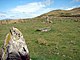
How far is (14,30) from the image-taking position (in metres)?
12.6

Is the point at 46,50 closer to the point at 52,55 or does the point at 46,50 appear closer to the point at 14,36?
the point at 52,55

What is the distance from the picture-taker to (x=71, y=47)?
56.7ft

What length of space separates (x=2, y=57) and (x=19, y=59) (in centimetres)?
112

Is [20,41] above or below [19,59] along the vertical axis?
above

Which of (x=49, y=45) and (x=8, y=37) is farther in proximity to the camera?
(x=49, y=45)

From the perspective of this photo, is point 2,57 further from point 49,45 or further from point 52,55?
point 49,45

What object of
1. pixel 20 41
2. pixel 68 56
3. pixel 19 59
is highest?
pixel 20 41

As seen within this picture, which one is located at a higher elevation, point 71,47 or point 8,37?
point 8,37

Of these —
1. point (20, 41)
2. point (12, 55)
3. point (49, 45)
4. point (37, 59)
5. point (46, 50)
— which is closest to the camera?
point (12, 55)

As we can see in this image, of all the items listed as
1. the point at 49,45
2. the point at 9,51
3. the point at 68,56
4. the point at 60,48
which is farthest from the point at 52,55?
the point at 9,51

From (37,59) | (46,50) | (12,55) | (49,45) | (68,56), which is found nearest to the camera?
(12,55)

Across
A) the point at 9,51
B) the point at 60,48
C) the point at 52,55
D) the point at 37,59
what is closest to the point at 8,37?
the point at 9,51

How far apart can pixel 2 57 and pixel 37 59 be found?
298cm

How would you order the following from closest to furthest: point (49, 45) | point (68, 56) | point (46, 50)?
point (68, 56), point (46, 50), point (49, 45)
